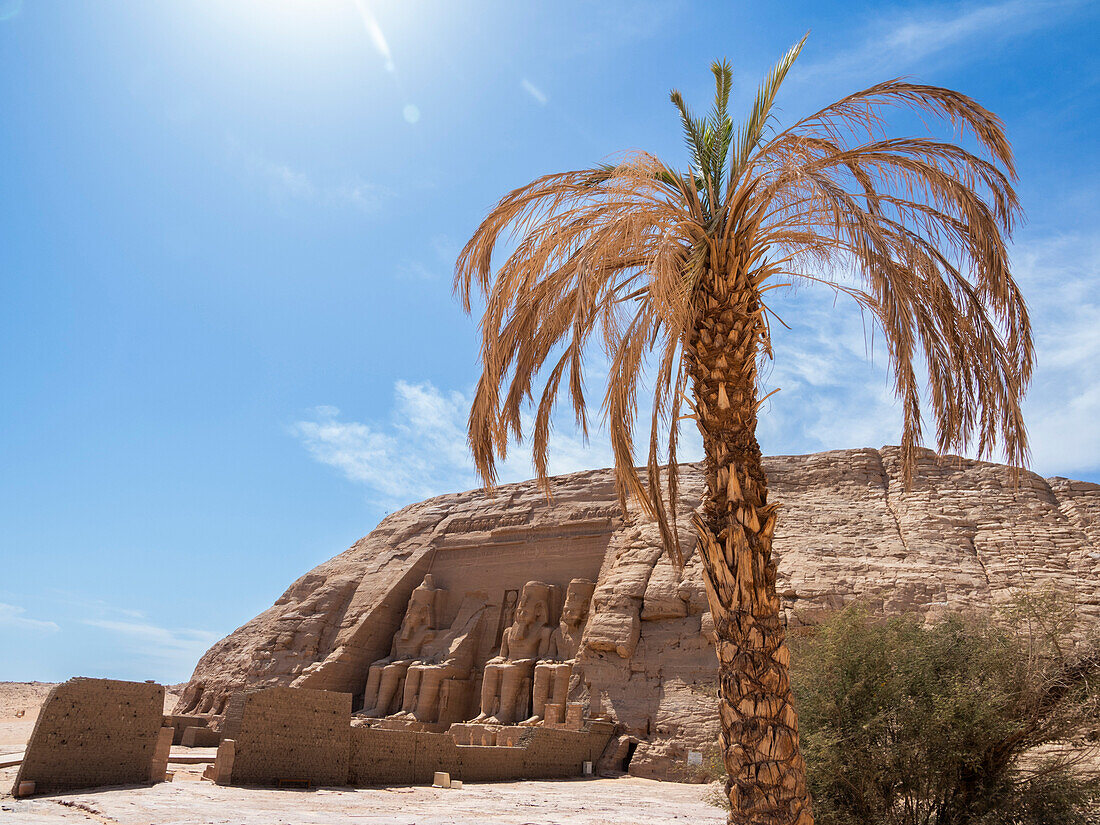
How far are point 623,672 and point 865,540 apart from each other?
6834 mm

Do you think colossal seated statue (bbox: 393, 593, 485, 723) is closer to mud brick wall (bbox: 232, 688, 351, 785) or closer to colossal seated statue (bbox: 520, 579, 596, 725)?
colossal seated statue (bbox: 520, 579, 596, 725)

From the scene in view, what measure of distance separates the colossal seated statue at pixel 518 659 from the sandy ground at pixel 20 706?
10.7 metres

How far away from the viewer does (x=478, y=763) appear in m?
14.8

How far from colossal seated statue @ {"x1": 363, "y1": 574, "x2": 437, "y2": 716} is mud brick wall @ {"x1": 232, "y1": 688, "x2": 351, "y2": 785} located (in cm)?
874

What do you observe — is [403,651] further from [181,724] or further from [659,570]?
[659,570]

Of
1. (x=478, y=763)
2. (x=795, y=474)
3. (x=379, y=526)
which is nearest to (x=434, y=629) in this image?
(x=379, y=526)

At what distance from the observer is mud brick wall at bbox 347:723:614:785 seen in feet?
44.8

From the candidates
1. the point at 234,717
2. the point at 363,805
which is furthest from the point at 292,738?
the point at 363,805

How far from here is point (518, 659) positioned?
69.9 feet

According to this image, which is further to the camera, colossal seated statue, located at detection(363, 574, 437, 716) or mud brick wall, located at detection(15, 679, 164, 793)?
colossal seated statue, located at detection(363, 574, 437, 716)

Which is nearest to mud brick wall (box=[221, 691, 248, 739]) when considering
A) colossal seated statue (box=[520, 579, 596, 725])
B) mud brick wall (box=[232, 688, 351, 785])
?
mud brick wall (box=[232, 688, 351, 785])

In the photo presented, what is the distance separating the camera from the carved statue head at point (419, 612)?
24172mm

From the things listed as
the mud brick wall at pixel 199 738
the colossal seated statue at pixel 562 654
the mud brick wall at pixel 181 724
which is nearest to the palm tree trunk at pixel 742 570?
the colossal seated statue at pixel 562 654

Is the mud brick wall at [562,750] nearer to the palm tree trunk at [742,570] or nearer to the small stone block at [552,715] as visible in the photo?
the small stone block at [552,715]
